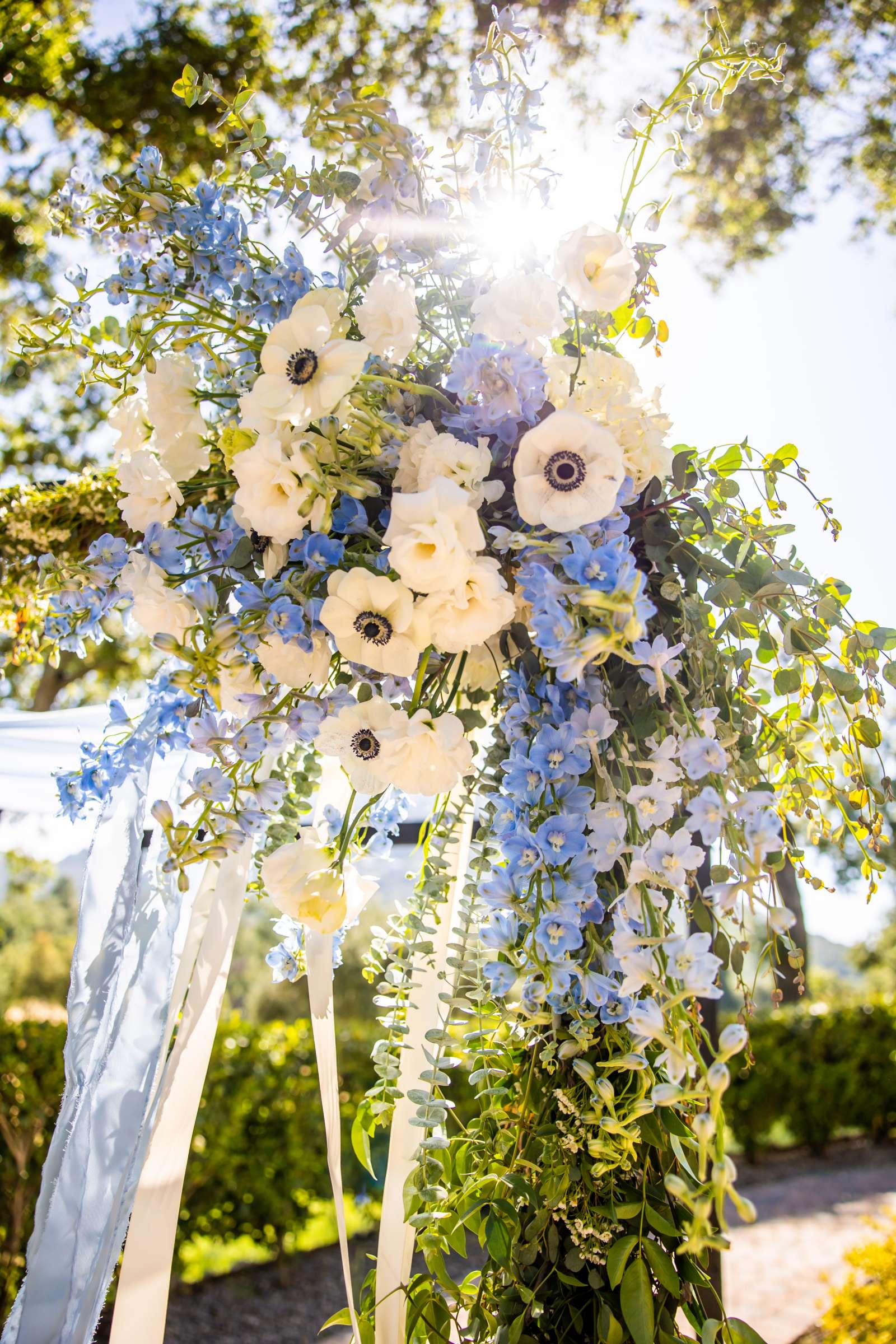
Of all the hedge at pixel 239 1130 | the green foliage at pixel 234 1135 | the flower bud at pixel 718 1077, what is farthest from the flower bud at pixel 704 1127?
the green foliage at pixel 234 1135

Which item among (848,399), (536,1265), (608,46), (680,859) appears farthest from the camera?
(848,399)

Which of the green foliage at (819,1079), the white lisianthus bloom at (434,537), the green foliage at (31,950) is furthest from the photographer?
the green foliage at (31,950)

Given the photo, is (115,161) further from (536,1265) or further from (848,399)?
(536,1265)

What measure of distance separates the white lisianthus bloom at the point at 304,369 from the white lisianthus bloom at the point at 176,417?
13cm

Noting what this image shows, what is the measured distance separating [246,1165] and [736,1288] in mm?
2794

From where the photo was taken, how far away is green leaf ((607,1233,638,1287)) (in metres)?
0.86

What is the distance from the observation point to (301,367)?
0.83 metres

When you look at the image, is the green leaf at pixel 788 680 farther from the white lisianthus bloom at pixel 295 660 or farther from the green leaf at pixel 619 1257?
the green leaf at pixel 619 1257

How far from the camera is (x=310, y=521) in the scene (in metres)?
0.84

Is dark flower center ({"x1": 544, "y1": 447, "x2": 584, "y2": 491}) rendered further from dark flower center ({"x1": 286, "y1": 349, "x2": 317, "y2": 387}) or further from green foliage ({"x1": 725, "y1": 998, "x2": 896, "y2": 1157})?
green foliage ({"x1": 725, "y1": 998, "x2": 896, "y2": 1157})

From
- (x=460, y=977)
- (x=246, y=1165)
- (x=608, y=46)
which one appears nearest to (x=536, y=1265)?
(x=460, y=977)

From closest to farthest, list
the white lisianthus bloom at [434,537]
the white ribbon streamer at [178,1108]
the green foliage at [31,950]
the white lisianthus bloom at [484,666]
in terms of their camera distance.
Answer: the white lisianthus bloom at [434,537]
the white lisianthus bloom at [484,666]
the white ribbon streamer at [178,1108]
the green foliage at [31,950]

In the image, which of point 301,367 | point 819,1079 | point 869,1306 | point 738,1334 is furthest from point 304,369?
point 819,1079

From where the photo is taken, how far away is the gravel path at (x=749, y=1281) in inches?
165
